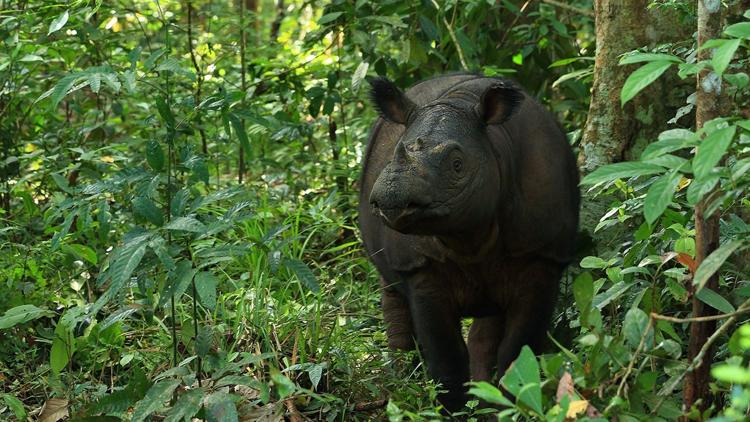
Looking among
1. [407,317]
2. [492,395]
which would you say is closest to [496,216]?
[407,317]

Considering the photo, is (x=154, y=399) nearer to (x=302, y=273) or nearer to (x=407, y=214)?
(x=302, y=273)

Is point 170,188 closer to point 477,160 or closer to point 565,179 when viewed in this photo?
point 477,160

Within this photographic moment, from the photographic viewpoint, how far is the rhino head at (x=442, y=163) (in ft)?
14.6

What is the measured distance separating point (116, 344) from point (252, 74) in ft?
9.60

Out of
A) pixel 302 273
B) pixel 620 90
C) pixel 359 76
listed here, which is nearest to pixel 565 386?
pixel 302 273

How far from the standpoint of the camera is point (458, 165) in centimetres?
476

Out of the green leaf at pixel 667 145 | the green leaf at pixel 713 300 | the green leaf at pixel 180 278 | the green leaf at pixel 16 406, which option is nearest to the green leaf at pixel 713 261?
the green leaf at pixel 713 300

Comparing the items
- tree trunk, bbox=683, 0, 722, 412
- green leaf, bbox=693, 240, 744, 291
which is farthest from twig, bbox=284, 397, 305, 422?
green leaf, bbox=693, 240, 744, 291

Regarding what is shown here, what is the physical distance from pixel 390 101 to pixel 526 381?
2.10 meters

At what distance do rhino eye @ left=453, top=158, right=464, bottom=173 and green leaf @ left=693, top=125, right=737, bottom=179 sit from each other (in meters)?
1.77

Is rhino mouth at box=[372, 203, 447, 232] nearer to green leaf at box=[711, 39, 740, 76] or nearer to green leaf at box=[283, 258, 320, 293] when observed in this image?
green leaf at box=[283, 258, 320, 293]

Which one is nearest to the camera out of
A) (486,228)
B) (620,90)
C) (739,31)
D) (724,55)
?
(724,55)

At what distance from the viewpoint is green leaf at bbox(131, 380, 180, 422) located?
430 cm

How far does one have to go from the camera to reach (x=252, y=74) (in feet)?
25.9
